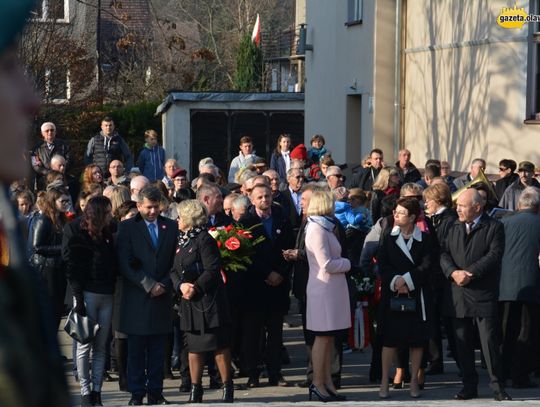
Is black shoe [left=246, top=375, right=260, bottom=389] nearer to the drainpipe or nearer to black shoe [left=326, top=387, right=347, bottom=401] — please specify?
black shoe [left=326, top=387, right=347, bottom=401]

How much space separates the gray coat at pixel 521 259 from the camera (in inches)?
429

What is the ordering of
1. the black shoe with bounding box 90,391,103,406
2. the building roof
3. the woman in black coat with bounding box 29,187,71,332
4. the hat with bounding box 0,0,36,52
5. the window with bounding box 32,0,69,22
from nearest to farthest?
the hat with bounding box 0,0,36,52 → the black shoe with bounding box 90,391,103,406 → the woman in black coat with bounding box 29,187,71,332 → the window with bounding box 32,0,69,22 → the building roof

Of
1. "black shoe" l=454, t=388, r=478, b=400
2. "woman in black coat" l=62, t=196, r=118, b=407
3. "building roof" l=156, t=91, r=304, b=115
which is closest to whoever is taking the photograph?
"woman in black coat" l=62, t=196, r=118, b=407

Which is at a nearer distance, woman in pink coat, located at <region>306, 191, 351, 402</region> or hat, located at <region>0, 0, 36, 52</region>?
hat, located at <region>0, 0, 36, 52</region>

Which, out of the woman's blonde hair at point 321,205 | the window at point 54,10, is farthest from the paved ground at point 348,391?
the window at point 54,10

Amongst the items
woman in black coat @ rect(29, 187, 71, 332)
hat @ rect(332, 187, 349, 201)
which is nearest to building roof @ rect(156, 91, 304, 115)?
hat @ rect(332, 187, 349, 201)

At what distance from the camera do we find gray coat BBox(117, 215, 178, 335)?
9.74 meters

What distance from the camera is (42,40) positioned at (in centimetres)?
2581

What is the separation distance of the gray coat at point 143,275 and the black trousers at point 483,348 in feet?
8.69

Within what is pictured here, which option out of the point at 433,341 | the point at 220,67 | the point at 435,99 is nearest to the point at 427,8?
the point at 435,99

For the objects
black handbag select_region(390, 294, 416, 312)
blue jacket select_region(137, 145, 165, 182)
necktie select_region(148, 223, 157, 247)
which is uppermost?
blue jacket select_region(137, 145, 165, 182)

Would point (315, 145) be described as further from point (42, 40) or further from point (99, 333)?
point (99, 333)

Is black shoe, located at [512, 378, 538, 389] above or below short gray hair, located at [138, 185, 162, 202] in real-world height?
below

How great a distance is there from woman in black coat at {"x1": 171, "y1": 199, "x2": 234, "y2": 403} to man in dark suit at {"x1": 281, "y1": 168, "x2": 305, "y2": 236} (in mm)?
3884
